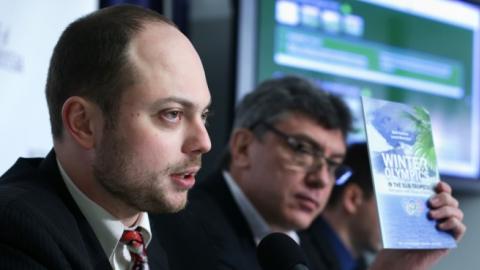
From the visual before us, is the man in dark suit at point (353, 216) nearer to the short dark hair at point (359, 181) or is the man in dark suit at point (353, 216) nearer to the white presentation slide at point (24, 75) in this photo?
the short dark hair at point (359, 181)

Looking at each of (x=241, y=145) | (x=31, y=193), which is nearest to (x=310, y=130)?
(x=241, y=145)

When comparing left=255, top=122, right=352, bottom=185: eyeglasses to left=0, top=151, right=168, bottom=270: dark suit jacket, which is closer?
left=0, top=151, right=168, bottom=270: dark suit jacket

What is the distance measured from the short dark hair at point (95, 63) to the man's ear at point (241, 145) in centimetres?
112

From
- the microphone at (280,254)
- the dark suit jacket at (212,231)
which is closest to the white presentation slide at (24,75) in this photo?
the dark suit jacket at (212,231)

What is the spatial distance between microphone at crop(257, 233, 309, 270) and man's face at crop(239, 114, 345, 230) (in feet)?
3.40

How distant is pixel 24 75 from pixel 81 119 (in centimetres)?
84

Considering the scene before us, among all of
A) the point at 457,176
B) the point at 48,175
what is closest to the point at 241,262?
the point at 48,175

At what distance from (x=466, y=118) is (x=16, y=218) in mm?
2516

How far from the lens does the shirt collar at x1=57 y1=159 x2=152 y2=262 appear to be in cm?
143

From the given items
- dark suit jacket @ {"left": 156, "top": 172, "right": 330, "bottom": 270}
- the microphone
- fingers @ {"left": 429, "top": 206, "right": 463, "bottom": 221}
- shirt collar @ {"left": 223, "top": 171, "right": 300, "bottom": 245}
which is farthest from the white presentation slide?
fingers @ {"left": 429, "top": 206, "right": 463, "bottom": 221}

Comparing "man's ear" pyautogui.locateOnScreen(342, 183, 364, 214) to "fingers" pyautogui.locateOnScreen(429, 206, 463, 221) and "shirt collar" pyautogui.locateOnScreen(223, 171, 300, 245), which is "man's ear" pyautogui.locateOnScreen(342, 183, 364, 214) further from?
"fingers" pyautogui.locateOnScreen(429, 206, 463, 221)

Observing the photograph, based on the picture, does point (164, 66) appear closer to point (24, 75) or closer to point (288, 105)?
point (24, 75)

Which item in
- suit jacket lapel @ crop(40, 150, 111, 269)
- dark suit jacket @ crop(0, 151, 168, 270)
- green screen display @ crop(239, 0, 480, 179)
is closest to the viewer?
dark suit jacket @ crop(0, 151, 168, 270)

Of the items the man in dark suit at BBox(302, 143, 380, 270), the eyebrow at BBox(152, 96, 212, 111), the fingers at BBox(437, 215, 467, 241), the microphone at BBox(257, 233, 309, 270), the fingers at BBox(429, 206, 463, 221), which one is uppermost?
the eyebrow at BBox(152, 96, 212, 111)
